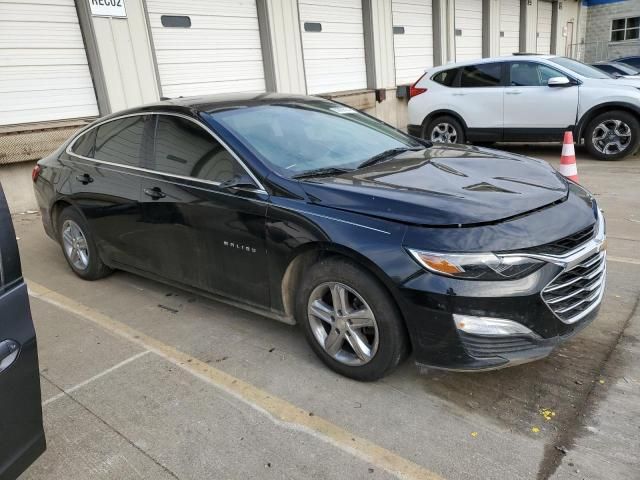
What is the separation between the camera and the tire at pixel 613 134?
8.41 meters

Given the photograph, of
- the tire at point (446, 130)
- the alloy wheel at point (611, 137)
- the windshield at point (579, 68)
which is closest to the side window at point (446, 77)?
the tire at point (446, 130)

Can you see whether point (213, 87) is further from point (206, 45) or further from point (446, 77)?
point (446, 77)

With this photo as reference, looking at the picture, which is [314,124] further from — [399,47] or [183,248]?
[399,47]

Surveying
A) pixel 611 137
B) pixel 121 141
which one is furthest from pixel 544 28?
pixel 121 141

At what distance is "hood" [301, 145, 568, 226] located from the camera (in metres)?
2.66

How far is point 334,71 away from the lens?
1292cm

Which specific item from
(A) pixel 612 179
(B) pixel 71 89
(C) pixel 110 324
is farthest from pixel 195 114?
(A) pixel 612 179

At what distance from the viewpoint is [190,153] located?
3.66 metres

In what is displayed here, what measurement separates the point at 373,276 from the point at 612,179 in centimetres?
626

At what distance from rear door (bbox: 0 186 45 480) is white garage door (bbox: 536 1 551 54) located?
24.4 meters

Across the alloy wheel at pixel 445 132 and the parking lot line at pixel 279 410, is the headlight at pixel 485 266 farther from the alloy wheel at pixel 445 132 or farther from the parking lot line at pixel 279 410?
the alloy wheel at pixel 445 132

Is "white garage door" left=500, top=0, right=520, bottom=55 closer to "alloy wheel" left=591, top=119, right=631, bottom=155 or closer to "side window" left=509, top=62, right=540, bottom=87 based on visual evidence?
"side window" left=509, top=62, right=540, bottom=87

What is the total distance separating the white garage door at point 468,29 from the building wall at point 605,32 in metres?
13.2

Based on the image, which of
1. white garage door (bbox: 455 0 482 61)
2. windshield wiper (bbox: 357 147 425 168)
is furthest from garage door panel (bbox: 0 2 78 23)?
white garage door (bbox: 455 0 482 61)
